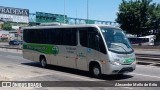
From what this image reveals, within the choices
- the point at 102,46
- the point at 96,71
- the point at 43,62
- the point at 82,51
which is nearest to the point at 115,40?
the point at 102,46

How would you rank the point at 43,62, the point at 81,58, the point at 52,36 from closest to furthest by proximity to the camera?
the point at 81,58 → the point at 52,36 → the point at 43,62

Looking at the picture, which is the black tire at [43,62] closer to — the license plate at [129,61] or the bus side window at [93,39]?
the bus side window at [93,39]

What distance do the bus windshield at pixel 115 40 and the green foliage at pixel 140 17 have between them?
46.5 metres

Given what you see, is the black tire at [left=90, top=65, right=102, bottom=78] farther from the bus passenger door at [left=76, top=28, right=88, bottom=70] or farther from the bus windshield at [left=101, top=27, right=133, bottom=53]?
the bus windshield at [left=101, top=27, right=133, bottom=53]

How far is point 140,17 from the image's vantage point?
61.0m

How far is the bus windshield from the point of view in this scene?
47.2ft

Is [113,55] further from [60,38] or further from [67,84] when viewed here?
[60,38]

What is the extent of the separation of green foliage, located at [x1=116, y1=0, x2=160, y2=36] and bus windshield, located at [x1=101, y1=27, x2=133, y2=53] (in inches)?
1830

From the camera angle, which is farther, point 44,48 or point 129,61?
point 44,48

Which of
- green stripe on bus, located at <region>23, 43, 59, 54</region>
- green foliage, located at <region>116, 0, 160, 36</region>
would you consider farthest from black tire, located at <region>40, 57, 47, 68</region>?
green foliage, located at <region>116, 0, 160, 36</region>

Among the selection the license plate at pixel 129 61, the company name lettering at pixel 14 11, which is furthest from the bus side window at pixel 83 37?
the company name lettering at pixel 14 11

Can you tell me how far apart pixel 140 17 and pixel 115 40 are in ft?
156

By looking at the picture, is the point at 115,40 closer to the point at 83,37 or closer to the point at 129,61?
the point at 129,61

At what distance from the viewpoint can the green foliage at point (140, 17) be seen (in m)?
61.0
